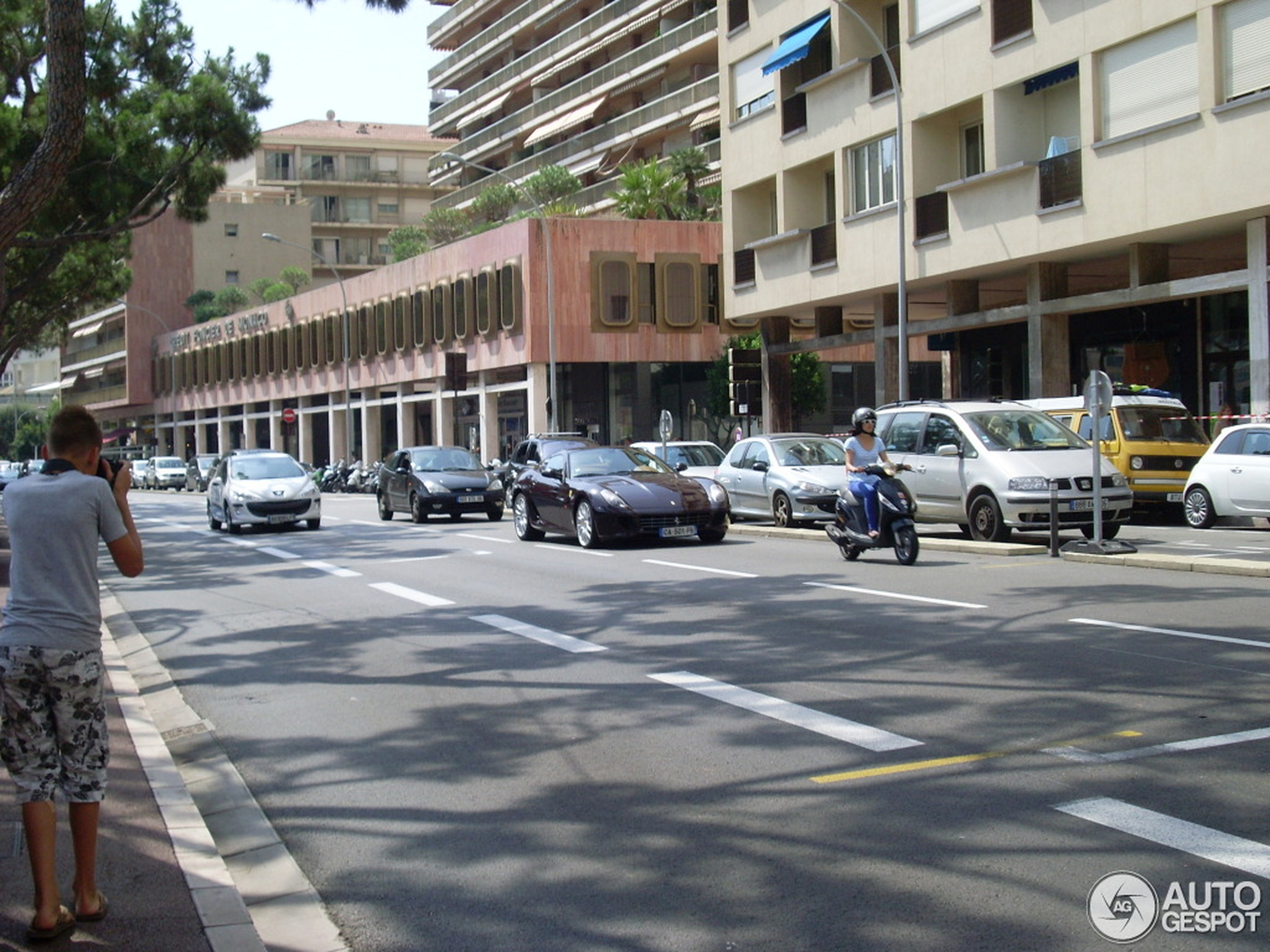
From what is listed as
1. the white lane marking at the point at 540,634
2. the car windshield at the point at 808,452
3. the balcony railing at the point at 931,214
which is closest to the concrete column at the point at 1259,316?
the car windshield at the point at 808,452

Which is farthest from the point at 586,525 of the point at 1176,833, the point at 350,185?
the point at 350,185

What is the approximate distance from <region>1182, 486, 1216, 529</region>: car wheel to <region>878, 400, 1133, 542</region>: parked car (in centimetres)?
305

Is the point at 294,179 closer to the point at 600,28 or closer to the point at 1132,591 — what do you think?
the point at 600,28

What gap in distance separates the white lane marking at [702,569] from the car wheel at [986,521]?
13.6ft

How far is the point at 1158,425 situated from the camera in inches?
869

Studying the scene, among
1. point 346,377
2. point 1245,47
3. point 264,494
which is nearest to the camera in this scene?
point 1245,47

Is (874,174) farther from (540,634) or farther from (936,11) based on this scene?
(540,634)

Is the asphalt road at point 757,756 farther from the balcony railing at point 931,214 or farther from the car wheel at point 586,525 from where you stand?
the balcony railing at point 931,214

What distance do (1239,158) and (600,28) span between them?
158 feet

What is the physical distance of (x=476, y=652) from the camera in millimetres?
10078

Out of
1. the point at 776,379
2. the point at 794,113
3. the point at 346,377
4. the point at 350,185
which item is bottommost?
the point at 776,379

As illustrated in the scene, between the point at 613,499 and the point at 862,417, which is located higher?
the point at 862,417

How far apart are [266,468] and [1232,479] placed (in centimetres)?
1735

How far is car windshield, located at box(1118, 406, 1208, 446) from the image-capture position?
2192 cm
